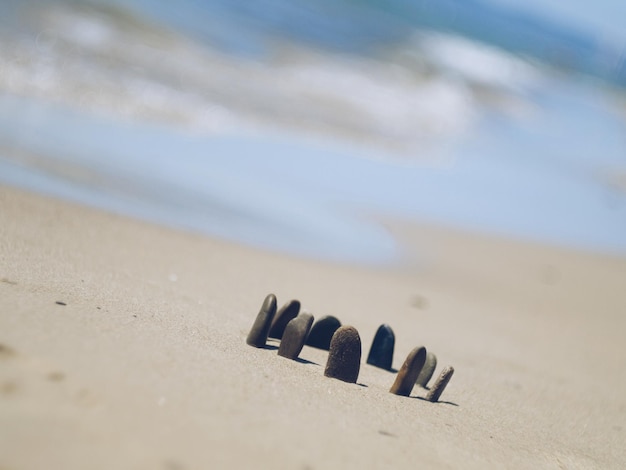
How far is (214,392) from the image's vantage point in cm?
304

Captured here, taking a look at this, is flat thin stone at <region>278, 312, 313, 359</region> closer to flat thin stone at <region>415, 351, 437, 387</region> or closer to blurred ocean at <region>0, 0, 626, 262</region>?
flat thin stone at <region>415, 351, 437, 387</region>

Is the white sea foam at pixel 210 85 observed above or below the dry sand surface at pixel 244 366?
above

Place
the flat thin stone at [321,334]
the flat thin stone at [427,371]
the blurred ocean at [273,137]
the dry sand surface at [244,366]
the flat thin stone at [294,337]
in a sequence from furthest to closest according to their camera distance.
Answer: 1. the blurred ocean at [273,137]
2. the flat thin stone at [321,334]
3. the flat thin stone at [427,371]
4. the flat thin stone at [294,337]
5. the dry sand surface at [244,366]

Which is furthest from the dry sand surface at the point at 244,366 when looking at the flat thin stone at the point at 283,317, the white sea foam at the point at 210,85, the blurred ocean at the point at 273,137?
the white sea foam at the point at 210,85

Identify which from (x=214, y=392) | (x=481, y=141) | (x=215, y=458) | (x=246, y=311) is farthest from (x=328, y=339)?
(x=481, y=141)

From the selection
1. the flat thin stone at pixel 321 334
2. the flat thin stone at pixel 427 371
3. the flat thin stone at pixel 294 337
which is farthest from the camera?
the flat thin stone at pixel 321 334

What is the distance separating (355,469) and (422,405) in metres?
1.12

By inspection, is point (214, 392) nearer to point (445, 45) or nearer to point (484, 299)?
point (484, 299)

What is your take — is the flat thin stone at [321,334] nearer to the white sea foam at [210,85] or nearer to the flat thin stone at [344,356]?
the flat thin stone at [344,356]

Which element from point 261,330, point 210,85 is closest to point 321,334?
point 261,330

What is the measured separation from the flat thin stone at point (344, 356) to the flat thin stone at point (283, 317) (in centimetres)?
52

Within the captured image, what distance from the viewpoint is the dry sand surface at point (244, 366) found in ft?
8.67

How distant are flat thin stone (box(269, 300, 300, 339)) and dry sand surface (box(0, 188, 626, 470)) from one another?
17 centimetres

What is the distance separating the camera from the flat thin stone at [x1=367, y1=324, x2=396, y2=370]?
452cm
